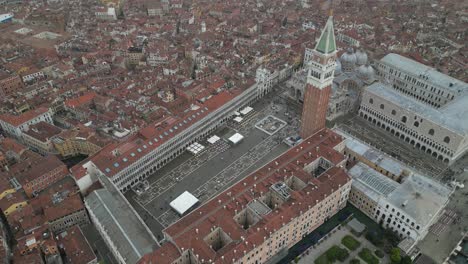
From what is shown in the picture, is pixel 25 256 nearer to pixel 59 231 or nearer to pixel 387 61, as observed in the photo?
pixel 59 231

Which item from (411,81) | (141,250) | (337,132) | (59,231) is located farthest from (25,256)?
(411,81)

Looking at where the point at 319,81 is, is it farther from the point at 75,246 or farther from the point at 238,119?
the point at 75,246

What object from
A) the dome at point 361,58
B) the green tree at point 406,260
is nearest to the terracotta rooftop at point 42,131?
the green tree at point 406,260

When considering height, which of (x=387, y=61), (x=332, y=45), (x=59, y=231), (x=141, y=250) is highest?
(x=332, y=45)

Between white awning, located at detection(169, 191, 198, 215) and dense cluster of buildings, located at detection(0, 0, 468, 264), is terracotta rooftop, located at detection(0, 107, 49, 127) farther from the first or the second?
white awning, located at detection(169, 191, 198, 215)

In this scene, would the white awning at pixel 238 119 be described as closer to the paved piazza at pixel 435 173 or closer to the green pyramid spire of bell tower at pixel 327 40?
the paved piazza at pixel 435 173

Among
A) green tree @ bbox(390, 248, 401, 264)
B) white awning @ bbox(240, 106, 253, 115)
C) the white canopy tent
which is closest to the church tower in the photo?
white awning @ bbox(240, 106, 253, 115)
